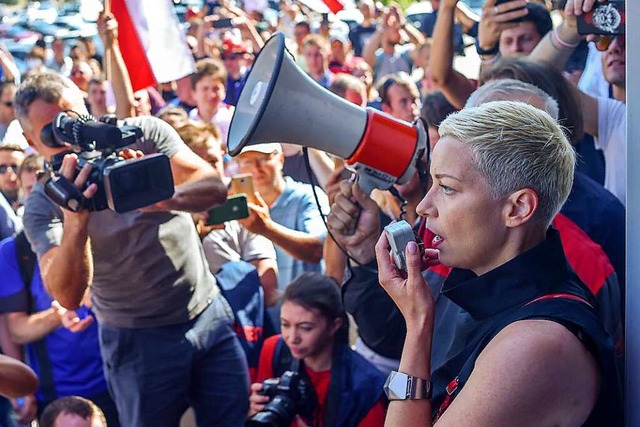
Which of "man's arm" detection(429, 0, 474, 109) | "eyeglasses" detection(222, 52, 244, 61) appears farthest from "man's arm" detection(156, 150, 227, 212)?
"eyeglasses" detection(222, 52, 244, 61)

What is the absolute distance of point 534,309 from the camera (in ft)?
5.28

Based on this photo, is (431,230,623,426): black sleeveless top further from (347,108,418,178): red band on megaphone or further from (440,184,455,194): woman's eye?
(347,108,418,178): red band on megaphone

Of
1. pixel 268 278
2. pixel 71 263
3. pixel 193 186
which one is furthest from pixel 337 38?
pixel 71 263

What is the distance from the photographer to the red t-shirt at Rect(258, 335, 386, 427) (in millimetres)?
3043

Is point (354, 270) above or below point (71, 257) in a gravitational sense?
above

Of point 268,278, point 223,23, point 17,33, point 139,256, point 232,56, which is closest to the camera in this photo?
point 139,256

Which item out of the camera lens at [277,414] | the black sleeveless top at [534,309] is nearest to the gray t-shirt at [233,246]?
the camera lens at [277,414]

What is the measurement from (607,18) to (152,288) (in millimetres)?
1823

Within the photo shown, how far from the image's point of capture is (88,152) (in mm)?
3039

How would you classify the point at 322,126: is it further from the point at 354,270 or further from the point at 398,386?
the point at 398,386

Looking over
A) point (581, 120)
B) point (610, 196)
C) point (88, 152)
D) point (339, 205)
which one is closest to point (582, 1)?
point (581, 120)

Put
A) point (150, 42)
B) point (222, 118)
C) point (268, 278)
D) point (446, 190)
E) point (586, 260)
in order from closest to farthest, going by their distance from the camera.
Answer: point (446, 190) → point (586, 260) → point (268, 278) → point (150, 42) → point (222, 118)

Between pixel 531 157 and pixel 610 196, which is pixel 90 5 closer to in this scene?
pixel 610 196

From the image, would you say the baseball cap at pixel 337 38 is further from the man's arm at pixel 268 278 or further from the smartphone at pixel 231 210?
the smartphone at pixel 231 210
